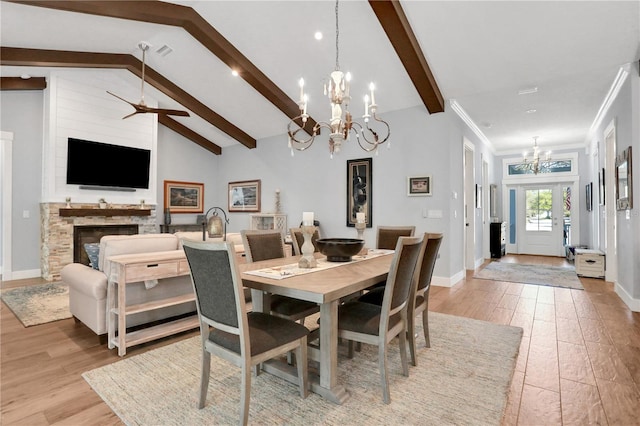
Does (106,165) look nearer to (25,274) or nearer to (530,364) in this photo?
(25,274)

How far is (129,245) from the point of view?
274 centimetres

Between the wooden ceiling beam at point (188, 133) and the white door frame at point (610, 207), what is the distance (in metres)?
7.75

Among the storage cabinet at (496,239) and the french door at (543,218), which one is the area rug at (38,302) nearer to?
the storage cabinet at (496,239)

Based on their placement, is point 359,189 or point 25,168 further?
point 359,189

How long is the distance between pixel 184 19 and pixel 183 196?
4.47m

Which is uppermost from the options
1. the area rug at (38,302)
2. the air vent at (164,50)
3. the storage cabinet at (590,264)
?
the air vent at (164,50)

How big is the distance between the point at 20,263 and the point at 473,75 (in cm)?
744

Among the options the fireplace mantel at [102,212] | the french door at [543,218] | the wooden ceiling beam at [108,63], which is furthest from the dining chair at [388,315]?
the french door at [543,218]

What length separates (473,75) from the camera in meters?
4.09

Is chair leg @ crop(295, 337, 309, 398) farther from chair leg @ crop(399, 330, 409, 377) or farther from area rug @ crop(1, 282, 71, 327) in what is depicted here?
area rug @ crop(1, 282, 71, 327)

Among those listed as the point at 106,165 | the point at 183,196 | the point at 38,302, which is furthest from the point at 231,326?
→ the point at 183,196

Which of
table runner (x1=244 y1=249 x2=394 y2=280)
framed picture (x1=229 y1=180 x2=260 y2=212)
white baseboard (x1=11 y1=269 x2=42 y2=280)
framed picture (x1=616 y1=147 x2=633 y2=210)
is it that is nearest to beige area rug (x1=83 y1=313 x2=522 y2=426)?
table runner (x1=244 y1=249 x2=394 y2=280)

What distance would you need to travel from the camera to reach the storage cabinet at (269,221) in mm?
6784

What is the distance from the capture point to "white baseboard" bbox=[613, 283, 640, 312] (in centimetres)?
352
